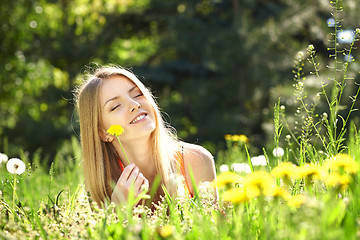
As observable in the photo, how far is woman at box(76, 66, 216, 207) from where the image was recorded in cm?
216

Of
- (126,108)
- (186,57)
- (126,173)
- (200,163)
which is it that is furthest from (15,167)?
(186,57)

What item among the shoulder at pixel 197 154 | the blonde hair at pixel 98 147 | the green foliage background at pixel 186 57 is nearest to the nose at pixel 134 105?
the blonde hair at pixel 98 147

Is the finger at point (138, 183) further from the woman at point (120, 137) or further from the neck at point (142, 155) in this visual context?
the neck at point (142, 155)

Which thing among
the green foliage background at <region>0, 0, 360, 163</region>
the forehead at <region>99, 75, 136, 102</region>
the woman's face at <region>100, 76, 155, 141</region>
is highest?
the forehead at <region>99, 75, 136, 102</region>

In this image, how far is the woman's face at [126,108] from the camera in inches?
84.0

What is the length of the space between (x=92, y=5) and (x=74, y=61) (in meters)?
2.47

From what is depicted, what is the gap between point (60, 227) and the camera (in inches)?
61.2

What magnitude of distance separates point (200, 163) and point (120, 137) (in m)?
0.43

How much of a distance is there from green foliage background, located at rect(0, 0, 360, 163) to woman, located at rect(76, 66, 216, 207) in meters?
3.81

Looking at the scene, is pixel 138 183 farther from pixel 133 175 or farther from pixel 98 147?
pixel 98 147

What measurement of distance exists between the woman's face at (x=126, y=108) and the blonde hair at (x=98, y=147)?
0.03m

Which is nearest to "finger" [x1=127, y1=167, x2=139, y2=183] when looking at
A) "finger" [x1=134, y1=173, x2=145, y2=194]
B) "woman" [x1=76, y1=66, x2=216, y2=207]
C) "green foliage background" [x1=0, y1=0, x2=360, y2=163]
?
"finger" [x1=134, y1=173, x2=145, y2=194]

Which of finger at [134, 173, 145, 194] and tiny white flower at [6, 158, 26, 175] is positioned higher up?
tiny white flower at [6, 158, 26, 175]

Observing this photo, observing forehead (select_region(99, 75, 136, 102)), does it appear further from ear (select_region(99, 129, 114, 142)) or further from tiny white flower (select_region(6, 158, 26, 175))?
tiny white flower (select_region(6, 158, 26, 175))
